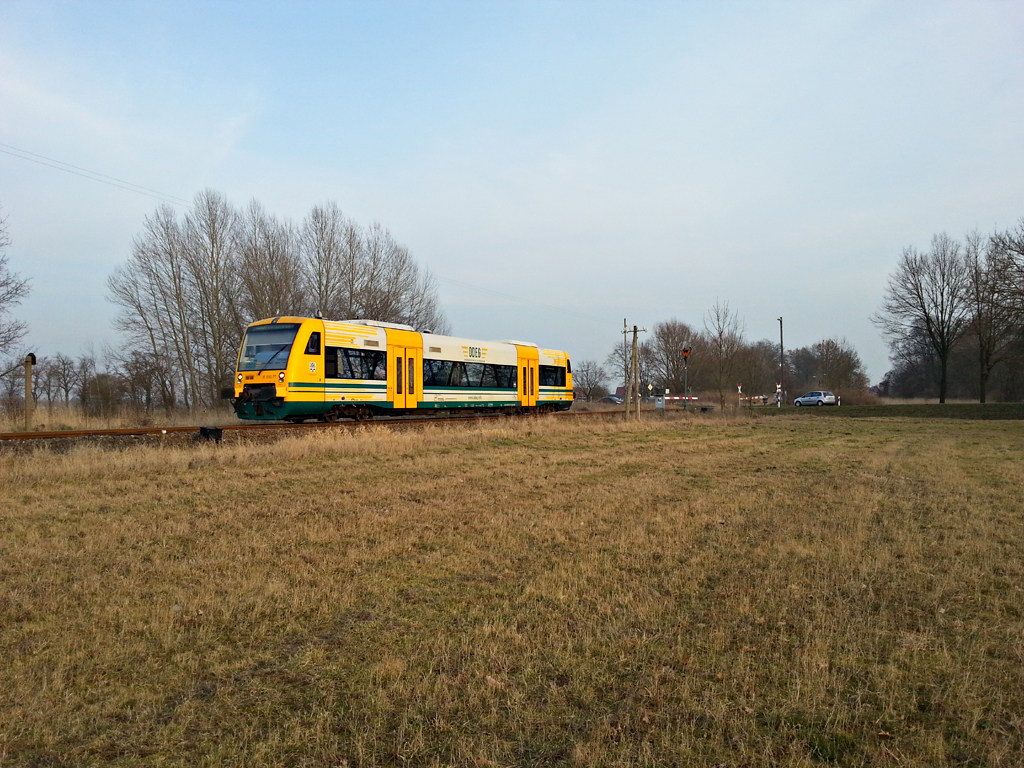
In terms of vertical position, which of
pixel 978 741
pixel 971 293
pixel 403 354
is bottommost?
pixel 978 741

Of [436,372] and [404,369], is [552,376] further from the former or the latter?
[404,369]

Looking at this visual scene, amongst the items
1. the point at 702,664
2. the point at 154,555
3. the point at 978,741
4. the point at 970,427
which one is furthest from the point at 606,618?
the point at 970,427

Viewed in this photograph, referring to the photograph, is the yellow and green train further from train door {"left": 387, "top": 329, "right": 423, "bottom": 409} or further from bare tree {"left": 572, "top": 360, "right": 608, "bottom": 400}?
bare tree {"left": 572, "top": 360, "right": 608, "bottom": 400}

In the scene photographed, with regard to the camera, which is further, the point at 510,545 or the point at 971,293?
the point at 971,293

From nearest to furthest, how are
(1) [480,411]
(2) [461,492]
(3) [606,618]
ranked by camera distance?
(3) [606,618] < (2) [461,492] < (1) [480,411]

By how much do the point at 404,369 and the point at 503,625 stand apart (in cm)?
1831

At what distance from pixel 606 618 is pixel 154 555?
4.71 metres

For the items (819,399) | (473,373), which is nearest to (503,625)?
(473,373)

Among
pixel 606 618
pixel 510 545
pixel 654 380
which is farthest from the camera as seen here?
pixel 654 380

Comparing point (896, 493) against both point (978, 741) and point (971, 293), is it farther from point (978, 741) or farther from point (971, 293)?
point (971, 293)

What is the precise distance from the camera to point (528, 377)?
3045 cm

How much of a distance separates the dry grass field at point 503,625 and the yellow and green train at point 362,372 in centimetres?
769

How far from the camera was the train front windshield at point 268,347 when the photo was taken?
18.3 meters

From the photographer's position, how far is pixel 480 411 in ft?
93.5
